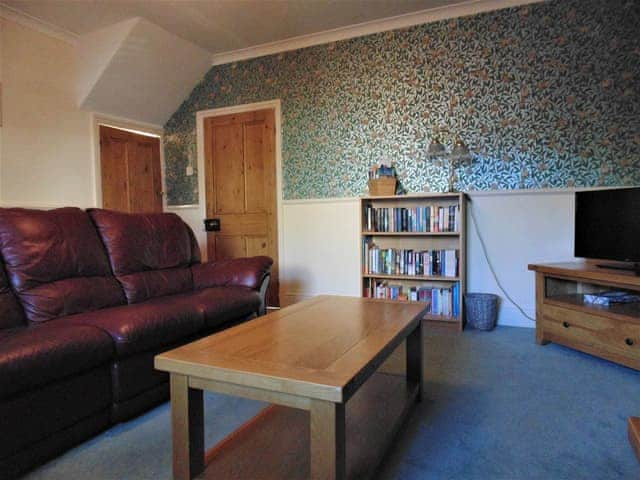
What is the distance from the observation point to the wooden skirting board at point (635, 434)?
1476 millimetres

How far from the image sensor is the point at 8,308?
1.92 m

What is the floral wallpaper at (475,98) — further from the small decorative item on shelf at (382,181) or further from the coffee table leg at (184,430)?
the coffee table leg at (184,430)

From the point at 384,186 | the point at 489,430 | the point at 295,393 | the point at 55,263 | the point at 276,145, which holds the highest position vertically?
the point at 276,145

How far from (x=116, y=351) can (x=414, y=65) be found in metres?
3.22

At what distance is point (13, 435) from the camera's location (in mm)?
1394

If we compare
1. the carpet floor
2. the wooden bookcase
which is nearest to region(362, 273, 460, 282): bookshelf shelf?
the wooden bookcase

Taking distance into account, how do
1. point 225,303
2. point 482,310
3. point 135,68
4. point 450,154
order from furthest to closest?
point 135,68
point 450,154
point 482,310
point 225,303

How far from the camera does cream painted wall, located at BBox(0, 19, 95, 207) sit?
10.7 ft

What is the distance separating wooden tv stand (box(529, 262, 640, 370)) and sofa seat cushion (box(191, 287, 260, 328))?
1.98 m

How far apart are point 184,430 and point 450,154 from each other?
2872 mm

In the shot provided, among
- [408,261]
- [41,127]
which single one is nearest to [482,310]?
[408,261]

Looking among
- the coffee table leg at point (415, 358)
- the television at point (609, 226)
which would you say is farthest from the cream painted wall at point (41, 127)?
the television at point (609, 226)

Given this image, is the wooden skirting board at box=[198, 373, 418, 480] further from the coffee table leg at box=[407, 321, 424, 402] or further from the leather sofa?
the leather sofa

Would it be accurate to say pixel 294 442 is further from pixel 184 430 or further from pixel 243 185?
pixel 243 185
